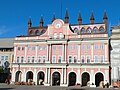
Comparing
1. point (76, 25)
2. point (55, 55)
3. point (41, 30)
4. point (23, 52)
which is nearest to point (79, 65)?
point (55, 55)

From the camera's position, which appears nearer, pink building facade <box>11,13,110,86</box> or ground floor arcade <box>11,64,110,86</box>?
ground floor arcade <box>11,64,110,86</box>

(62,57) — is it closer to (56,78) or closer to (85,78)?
(56,78)

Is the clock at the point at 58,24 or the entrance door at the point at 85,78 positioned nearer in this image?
the entrance door at the point at 85,78

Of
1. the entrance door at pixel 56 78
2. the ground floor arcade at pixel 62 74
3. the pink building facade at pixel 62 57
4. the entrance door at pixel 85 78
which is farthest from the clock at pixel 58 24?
the entrance door at pixel 85 78

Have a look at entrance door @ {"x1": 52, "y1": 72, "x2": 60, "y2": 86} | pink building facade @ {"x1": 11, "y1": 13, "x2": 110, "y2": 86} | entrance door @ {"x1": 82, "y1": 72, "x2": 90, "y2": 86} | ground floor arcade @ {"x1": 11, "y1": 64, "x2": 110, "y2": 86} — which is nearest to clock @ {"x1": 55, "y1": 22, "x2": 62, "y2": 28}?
pink building facade @ {"x1": 11, "y1": 13, "x2": 110, "y2": 86}

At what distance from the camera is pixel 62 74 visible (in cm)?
5781

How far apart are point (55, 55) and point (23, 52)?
10.2 meters

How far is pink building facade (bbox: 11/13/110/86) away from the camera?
5678cm

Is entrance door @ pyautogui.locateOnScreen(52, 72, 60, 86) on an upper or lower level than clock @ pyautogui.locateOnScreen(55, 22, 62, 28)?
lower

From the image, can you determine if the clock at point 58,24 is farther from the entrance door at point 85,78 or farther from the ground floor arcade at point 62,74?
the entrance door at point 85,78

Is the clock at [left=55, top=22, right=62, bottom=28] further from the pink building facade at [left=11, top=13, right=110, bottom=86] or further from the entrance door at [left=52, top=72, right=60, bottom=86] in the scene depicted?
the entrance door at [left=52, top=72, right=60, bottom=86]

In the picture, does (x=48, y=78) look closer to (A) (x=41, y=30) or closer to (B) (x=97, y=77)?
(B) (x=97, y=77)

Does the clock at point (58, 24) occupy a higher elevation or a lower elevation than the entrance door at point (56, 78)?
higher

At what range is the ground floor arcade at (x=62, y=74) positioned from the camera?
56.0 meters
